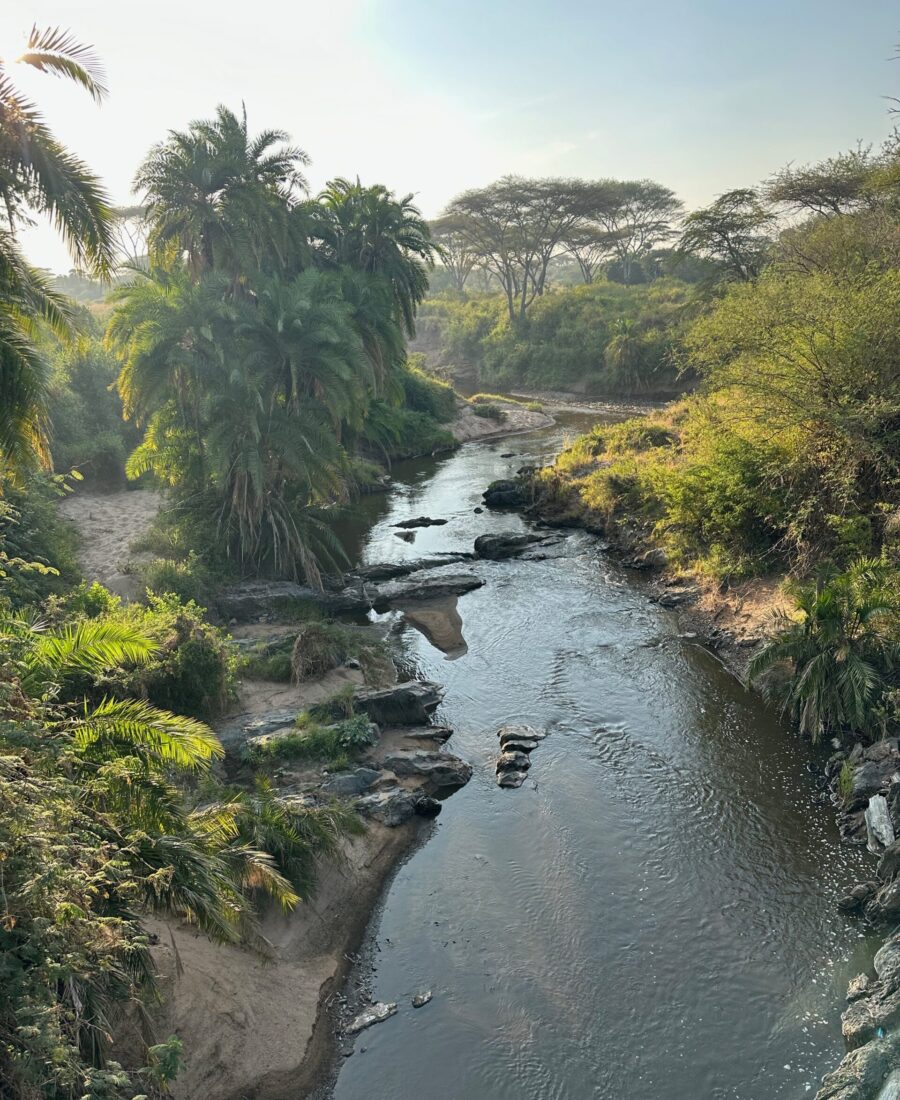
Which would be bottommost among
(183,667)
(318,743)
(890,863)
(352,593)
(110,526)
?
(890,863)

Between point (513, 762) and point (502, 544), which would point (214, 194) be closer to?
point (502, 544)

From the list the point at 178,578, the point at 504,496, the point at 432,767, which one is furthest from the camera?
the point at 504,496

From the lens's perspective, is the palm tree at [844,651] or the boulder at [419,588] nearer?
the palm tree at [844,651]

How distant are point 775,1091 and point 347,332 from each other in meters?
20.3

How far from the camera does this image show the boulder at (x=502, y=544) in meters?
24.8

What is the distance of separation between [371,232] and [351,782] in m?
27.6

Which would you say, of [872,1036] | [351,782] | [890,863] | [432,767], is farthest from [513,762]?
[872,1036]

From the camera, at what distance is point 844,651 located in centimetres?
A: 1288

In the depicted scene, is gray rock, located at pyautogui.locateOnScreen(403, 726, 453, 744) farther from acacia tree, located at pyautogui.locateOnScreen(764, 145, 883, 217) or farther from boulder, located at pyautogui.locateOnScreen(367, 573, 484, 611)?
acacia tree, located at pyautogui.locateOnScreen(764, 145, 883, 217)

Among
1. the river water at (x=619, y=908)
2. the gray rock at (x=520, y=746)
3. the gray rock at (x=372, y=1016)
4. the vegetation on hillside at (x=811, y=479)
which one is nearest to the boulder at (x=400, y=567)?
the vegetation on hillside at (x=811, y=479)

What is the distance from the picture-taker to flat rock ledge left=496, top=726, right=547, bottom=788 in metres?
13.1

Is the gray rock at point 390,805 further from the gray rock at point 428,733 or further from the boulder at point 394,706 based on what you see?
the boulder at point 394,706

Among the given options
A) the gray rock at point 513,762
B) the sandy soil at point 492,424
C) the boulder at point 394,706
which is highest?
the sandy soil at point 492,424

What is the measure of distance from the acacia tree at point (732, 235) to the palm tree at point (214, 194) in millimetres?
26855
